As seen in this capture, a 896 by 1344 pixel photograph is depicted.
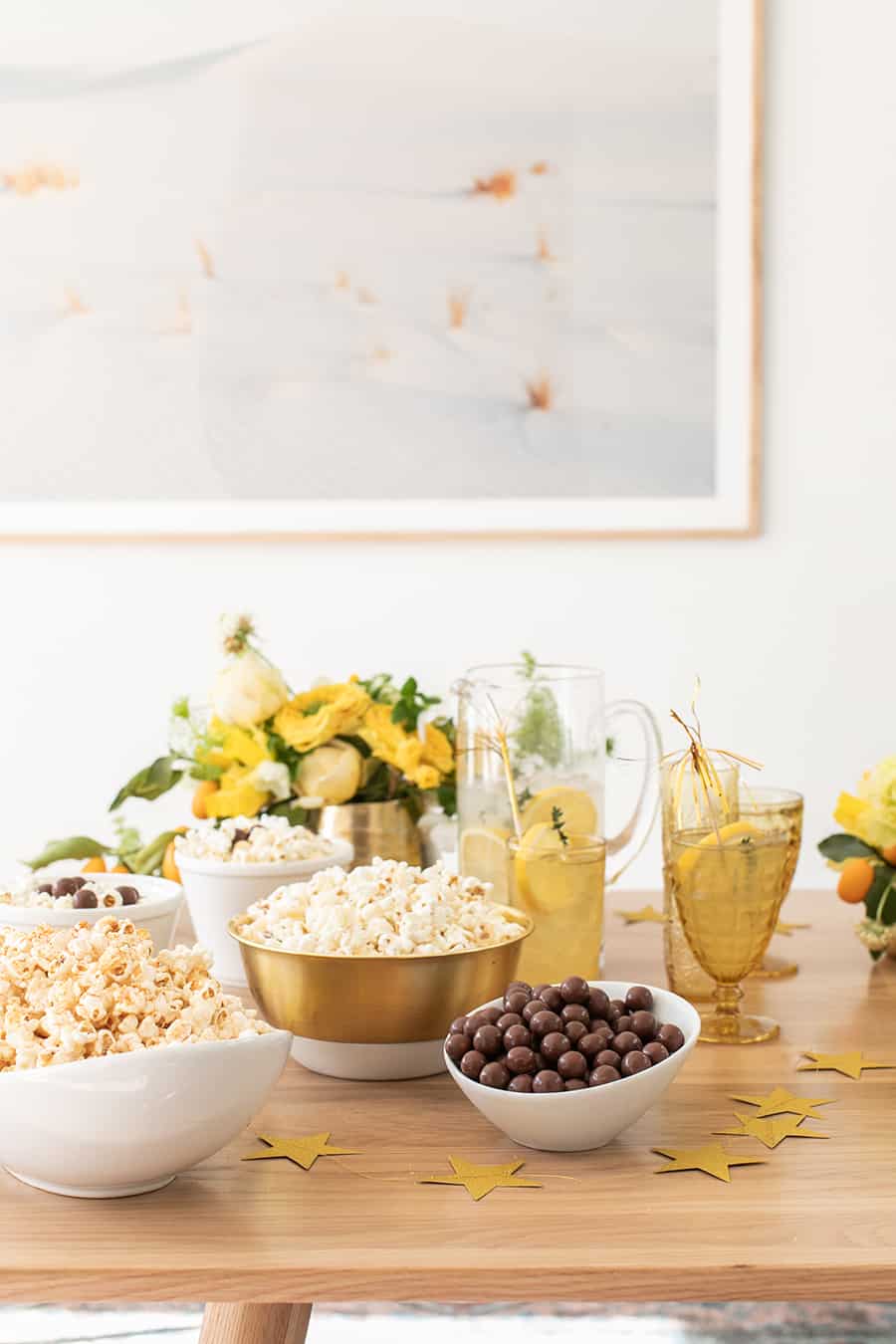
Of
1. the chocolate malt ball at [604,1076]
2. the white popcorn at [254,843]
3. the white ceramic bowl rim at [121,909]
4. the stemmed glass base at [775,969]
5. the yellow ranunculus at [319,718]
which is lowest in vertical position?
the stemmed glass base at [775,969]

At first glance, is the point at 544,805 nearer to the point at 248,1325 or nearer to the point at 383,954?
the point at 383,954

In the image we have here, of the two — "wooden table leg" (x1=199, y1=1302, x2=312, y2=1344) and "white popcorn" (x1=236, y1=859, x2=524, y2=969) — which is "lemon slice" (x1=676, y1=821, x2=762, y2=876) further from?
"wooden table leg" (x1=199, y1=1302, x2=312, y2=1344)

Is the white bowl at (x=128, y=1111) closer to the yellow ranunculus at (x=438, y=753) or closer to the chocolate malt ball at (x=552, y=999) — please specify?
the chocolate malt ball at (x=552, y=999)

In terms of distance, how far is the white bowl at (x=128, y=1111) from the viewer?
781 millimetres

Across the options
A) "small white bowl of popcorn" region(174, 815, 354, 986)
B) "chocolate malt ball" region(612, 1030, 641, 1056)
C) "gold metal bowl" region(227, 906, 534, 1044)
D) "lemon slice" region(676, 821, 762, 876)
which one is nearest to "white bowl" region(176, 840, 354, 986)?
"small white bowl of popcorn" region(174, 815, 354, 986)

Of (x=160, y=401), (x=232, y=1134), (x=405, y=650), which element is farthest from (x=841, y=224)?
(x=232, y=1134)

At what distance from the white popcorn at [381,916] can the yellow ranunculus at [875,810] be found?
48 centimetres

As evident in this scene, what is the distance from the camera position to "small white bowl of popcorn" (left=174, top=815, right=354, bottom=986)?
128cm

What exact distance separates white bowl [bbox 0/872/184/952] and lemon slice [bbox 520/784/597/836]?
12.3 inches

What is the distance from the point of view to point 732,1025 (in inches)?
45.9

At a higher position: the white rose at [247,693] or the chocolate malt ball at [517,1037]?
the white rose at [247,693]

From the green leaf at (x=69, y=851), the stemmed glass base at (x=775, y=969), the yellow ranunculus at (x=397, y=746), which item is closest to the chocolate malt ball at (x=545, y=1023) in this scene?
the stemmed glass base at (x=775, y=969)

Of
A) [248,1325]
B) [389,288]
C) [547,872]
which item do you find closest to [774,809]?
[547,872]

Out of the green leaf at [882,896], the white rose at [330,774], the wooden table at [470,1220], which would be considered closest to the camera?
the wooden table at [470,1220]
